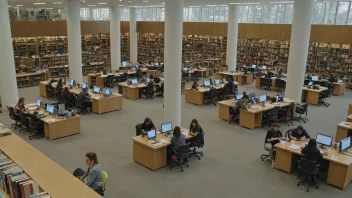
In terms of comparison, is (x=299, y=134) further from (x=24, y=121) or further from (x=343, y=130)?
(x=24, y=121)

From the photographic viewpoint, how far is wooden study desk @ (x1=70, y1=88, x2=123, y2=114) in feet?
43.8

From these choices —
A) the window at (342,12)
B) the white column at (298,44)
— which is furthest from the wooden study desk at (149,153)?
the window at (342,12)

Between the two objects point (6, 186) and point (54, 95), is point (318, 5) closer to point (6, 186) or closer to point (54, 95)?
point (54, 95)

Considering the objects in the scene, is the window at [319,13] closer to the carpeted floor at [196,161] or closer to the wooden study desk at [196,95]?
the carpeted floor at [196,161]

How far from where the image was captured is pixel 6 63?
44.2ft

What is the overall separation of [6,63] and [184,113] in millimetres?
7639

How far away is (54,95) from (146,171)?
28.4 ft

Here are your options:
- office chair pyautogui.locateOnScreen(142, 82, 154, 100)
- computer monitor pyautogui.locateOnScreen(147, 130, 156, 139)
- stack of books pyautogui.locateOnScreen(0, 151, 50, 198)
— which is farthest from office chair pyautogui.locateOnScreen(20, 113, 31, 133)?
office chair pyautogui.locateOnScreen(142, 82, 154, 100)

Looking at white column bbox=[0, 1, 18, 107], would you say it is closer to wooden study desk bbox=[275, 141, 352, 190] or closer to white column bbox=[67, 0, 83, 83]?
white column bbox=[67, 0, 83, 83]

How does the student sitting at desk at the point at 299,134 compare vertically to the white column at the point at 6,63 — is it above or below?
below

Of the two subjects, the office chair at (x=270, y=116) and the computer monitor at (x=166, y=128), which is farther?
the office chair at (x=270, y=116)

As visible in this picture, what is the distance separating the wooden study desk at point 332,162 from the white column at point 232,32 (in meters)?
12.7

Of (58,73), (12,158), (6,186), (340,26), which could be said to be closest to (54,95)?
(58,73)

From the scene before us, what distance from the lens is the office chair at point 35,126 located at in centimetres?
1040
